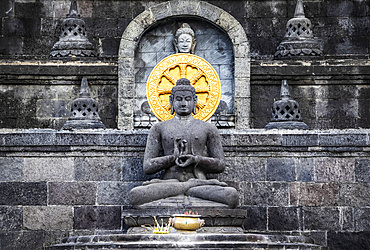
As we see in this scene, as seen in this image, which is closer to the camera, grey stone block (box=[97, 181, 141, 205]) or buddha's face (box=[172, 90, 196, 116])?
buddha's face (box=[172, 90, 196, 116])

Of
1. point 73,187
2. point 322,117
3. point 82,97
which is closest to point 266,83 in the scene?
point 322,117

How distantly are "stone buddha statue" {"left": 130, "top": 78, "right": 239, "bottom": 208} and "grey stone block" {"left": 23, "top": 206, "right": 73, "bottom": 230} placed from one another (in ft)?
5.98

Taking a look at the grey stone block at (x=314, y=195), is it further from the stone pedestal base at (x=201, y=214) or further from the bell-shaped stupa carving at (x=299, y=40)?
the bell-shaped stupa carving at (x=299, y=40)

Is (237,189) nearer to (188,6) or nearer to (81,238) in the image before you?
(81,238)

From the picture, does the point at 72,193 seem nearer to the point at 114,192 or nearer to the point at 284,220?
the point at 114,192

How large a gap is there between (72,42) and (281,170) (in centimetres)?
753

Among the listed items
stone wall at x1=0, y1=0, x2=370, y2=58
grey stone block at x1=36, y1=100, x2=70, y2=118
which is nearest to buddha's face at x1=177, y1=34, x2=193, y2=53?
→ stone wall at x1=0, y1=0, x2=370, y2=58

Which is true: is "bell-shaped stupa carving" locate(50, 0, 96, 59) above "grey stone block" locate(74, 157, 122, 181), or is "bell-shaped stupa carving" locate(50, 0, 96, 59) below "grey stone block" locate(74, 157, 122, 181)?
above

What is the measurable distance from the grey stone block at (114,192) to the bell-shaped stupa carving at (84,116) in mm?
1661

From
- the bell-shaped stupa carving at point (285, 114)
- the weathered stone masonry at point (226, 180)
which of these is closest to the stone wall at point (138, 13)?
the bell-shaped stupa carving at point (285, 114)

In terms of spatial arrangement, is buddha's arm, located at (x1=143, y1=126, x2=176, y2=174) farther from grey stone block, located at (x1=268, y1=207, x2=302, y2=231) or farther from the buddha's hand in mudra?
grey stone block, located at (x1=268, y1=207, x2=302, y2=231)

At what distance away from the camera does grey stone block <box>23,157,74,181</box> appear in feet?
64.3

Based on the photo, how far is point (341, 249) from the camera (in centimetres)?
1922

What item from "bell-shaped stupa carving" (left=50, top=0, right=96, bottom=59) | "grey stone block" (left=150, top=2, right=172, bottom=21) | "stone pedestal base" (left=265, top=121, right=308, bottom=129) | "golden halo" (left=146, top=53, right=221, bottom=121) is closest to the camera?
"stone pedestal base" (left=265, top=121, right=308, bottom=129)
